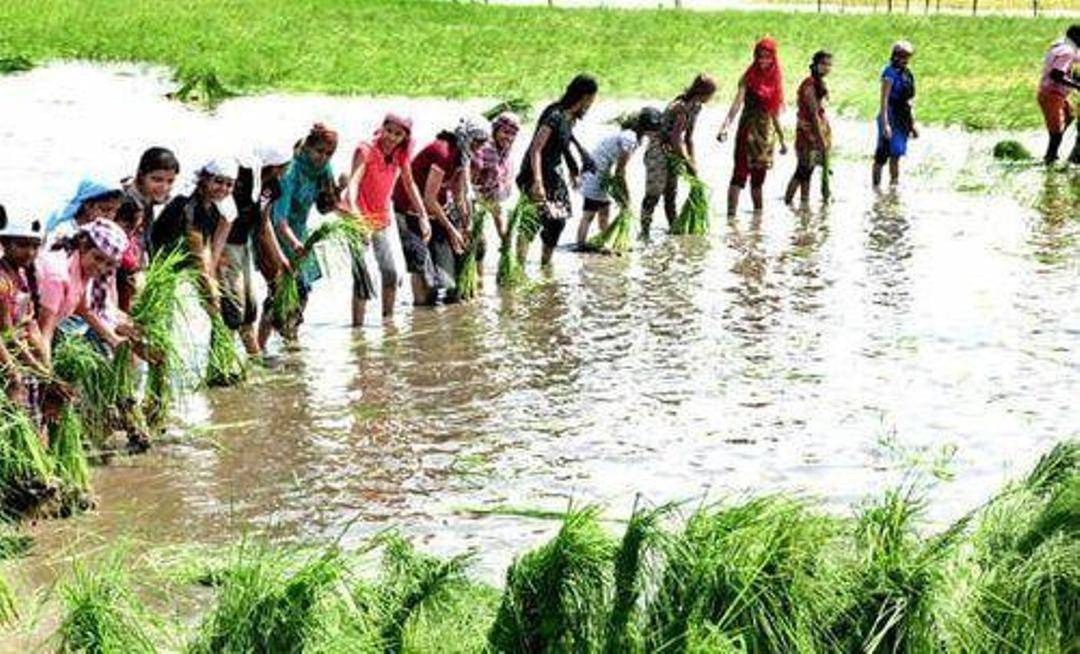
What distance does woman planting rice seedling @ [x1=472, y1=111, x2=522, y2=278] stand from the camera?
13.8 metres

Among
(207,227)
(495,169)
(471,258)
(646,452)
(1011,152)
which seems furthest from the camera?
(1011,152)

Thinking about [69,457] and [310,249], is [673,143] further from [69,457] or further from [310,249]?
[69,457]

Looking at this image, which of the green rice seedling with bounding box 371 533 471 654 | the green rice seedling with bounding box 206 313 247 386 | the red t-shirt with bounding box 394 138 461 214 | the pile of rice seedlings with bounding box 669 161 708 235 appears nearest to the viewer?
the green rice seedling with bounding box 371 533 471 654

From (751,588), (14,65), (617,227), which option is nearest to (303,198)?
(617,227)

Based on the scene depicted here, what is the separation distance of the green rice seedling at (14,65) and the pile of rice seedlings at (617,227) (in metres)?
17.9

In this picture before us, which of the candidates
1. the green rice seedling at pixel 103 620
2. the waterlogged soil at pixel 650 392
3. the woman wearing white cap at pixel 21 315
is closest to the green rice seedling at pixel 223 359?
the waterlogged soil at pixel 650 392

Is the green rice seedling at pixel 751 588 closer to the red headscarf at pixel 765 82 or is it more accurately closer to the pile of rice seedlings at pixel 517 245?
the pile of rice seedlings at pixel 517 245

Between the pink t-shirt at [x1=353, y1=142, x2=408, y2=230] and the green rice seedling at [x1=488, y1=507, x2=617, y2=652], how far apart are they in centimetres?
633

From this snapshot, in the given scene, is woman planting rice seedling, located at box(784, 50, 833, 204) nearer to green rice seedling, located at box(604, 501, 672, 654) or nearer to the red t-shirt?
the red t-shirt

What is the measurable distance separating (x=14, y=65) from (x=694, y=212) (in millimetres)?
17714

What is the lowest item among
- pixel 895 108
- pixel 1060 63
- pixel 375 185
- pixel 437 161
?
pixel 375 185

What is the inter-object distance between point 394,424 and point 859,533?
4353 millimetres

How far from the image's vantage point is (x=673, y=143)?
16375 mm

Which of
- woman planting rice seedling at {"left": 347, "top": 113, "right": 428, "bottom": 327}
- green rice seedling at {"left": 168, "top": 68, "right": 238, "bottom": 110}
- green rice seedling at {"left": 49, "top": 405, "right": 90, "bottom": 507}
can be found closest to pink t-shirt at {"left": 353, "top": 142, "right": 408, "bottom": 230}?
woman planting rice seedling at {"left": 347, "top": 113, "right": 428, "bottom": 327}
